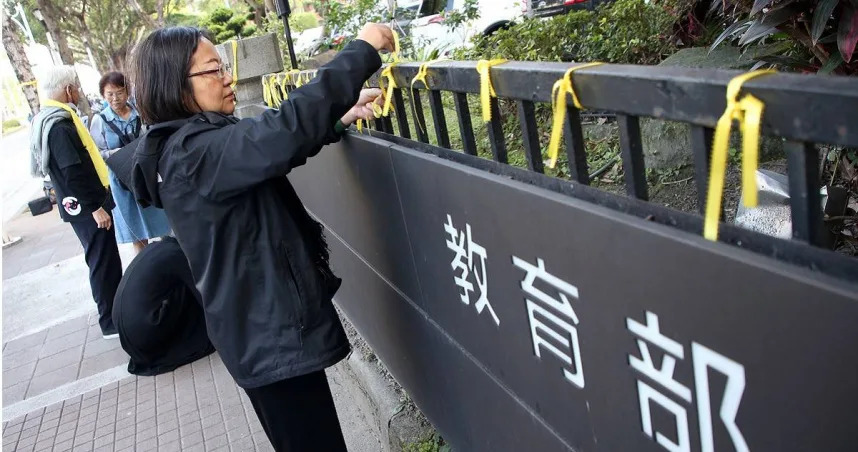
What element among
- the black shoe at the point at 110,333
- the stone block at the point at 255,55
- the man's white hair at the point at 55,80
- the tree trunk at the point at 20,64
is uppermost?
the tree trunk at the point at 20,64

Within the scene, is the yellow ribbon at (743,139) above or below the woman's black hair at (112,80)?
below

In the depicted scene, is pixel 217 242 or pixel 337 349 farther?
pixel 337 349

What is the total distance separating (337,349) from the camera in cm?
201

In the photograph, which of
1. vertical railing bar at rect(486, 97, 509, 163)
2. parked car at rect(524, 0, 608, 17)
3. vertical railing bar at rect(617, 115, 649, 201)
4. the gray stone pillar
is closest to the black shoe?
the gray stone pillar

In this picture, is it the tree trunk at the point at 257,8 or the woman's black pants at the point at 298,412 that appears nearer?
the woman's black pants at the point at 298,412

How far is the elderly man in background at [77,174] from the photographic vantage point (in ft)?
13.4

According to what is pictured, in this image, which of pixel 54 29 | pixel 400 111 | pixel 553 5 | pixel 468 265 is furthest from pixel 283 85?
pixel 54 29

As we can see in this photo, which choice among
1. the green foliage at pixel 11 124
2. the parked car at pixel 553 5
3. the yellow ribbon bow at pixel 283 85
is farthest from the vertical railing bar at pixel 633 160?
the green foliage at pixel 11 124

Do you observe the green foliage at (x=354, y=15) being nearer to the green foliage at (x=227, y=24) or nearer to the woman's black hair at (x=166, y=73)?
the woman's black hair at (x=166, y=73)

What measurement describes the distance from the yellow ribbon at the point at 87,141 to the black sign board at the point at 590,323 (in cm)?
251

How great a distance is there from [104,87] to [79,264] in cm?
288

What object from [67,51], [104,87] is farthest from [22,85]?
[67,51]

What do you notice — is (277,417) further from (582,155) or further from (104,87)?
(104,87)

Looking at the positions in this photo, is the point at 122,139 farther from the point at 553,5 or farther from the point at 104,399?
the point at 553,5
